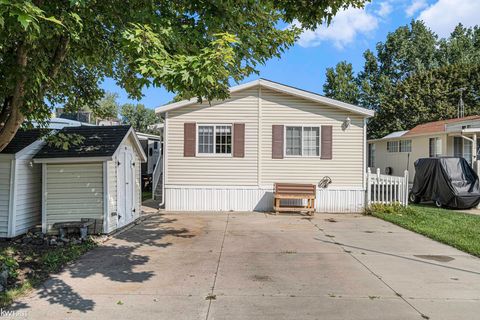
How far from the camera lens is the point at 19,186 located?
7801mm

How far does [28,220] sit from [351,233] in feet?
23.7

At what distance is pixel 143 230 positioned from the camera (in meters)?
8.96

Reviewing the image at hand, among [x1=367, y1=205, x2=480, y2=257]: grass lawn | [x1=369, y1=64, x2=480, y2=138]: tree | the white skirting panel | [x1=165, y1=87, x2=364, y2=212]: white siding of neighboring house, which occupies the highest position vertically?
[x1=369, y1=64, x2=480, y2=138]: tree

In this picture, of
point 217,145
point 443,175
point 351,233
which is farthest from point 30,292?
point 443,175

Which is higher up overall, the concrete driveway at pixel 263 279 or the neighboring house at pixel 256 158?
the neighboring house at pixel 256 158

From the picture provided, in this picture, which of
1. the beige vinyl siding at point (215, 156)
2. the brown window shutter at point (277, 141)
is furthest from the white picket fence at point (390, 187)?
the beige vinyl siding at point (215, 156)

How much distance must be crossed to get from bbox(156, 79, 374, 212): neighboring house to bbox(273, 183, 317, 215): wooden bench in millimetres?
577

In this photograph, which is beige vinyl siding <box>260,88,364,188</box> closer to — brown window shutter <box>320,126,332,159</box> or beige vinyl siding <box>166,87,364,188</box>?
beige vinyl siding <box>166,87,364,188</box>

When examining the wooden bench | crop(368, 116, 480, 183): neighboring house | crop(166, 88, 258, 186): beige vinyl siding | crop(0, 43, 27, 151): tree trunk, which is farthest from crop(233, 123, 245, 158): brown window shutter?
crop(368, 116, 480, 183): neighboring house

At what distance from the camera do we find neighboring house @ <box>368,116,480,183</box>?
16375 millimetres

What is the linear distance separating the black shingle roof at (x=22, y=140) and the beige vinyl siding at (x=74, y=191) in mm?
671

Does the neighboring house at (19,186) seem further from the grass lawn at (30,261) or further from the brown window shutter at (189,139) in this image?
the brown window shutter at (189,139)

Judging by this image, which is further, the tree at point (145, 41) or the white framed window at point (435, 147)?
the white framed window at point (435, 147)

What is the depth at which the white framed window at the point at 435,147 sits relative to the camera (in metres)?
18.4
